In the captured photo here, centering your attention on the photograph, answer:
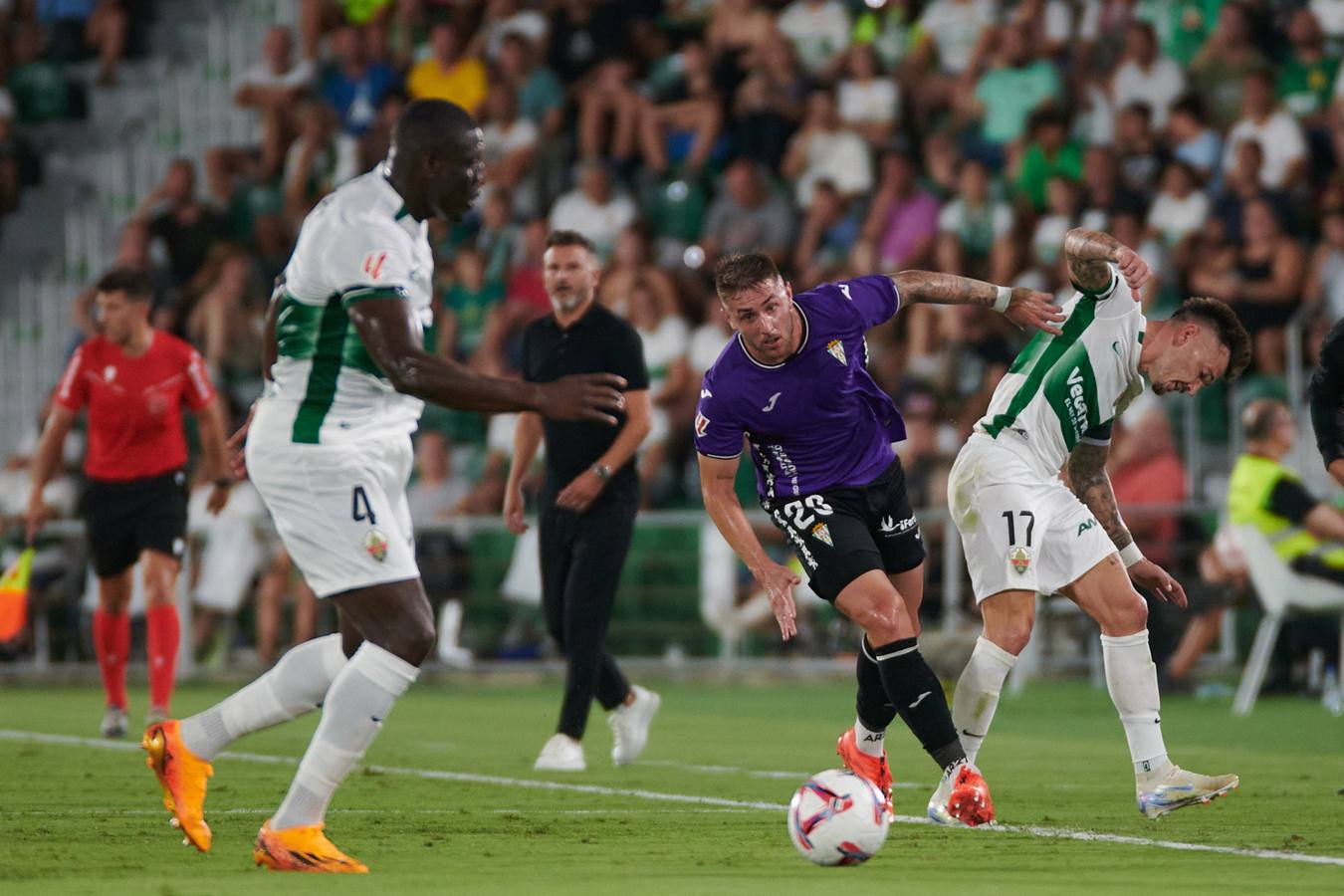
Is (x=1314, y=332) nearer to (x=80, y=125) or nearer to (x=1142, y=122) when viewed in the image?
(x=1142, y=122)

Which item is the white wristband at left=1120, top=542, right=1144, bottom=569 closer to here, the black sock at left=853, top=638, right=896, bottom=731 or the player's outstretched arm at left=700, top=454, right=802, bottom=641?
the black sock at left=853, top=638, right=896, bottom=731

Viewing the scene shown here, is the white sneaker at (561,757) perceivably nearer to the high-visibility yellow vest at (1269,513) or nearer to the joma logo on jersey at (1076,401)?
the joma logo on jersey at (1076,401)

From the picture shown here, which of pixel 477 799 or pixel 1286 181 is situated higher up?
pixel 1286 181

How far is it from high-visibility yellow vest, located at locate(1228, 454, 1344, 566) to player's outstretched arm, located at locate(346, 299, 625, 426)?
8.97 meters

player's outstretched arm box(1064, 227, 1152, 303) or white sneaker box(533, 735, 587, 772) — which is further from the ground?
player's outstretched arm box(1064, 227, 1152, 303)

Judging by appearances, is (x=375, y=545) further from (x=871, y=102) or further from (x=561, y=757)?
(x=871, y=102)

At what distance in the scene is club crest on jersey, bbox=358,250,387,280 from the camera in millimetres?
6590

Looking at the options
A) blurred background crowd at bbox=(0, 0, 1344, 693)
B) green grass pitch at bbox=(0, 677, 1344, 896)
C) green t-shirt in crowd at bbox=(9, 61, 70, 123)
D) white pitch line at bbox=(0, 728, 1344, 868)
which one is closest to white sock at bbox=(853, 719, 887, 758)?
green grass pitch at bbox=(0, 677, 1344, 896)

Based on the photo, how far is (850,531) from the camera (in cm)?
840

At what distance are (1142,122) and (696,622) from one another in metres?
5.86

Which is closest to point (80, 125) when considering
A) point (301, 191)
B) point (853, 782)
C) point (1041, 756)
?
point (301, 191)

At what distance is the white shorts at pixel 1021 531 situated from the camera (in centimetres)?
859

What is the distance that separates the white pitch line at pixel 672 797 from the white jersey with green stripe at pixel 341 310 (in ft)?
7.94

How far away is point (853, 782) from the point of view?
6.86 metres
